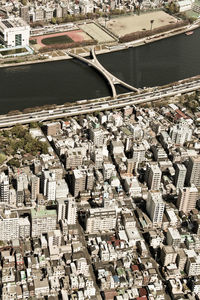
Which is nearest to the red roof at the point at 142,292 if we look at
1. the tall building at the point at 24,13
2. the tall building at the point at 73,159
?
the tall building at the point at 73,159

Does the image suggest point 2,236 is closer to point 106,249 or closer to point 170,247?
point 106,249

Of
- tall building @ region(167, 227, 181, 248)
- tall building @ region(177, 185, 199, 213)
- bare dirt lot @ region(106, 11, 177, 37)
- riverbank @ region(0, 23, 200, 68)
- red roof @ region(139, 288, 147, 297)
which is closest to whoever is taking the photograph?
red roof @ region(139, 288, 147, 297)

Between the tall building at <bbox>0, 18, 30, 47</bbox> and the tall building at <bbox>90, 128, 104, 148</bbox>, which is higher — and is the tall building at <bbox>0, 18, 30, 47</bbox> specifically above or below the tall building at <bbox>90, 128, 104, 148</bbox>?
above

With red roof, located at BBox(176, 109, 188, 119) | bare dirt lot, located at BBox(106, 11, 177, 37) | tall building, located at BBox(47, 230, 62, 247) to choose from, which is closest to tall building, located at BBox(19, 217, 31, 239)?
tall building, located at BBox(47, 230, 62, 247)

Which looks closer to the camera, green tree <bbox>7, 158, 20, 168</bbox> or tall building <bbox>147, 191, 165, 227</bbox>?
tall building <bbox>147, 191, 165, 227</bbox>

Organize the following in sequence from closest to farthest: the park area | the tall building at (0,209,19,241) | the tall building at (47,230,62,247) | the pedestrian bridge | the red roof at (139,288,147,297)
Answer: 1. the red roof at (139,288,147,297)
2. the tall building at (47,230,62,247)
3. the tall building at (0,209,19,241)
4. the pedestrian bridge
5. the park area

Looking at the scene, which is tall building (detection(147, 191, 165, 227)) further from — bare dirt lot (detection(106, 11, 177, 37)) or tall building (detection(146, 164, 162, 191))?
bare dirt lot (detection(106, 11, 177, 37))
